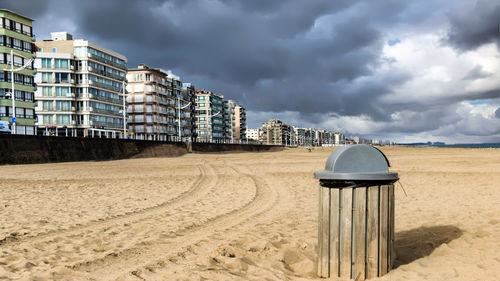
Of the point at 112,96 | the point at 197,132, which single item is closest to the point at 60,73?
the point at 112,96

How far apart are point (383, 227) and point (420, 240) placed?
A: 2.70 meters

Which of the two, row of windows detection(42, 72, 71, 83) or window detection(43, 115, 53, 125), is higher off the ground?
row of windows detection(42, 72, 71, 83)

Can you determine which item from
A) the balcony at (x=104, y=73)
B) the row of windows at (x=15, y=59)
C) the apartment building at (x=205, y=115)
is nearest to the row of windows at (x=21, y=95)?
the row of windows at (x=15, y=59)

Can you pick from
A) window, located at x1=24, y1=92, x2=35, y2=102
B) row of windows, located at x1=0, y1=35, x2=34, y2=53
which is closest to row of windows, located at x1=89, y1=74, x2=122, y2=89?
row of windows, located at x1=0, y1=35, x2=34, y2=53

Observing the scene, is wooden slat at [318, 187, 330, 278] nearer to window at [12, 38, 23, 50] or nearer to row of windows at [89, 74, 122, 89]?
window at [12, 38, 23, 50]

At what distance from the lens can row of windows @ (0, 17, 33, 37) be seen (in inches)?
2130

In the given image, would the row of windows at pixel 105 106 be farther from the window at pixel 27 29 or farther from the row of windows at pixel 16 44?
the window at pixel 27 29

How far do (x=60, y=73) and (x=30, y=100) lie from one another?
1323 centimetres

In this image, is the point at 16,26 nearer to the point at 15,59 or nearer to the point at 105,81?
the point at 15,59

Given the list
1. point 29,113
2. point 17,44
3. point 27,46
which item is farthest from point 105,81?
point 17,44

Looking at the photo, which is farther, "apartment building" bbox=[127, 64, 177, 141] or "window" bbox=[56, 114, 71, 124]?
"apartment building" bbox=[127, 64, 177, 141]

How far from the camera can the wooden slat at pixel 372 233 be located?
4.47 metres

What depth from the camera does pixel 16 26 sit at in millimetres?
56281

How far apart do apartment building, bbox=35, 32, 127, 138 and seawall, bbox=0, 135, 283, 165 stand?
23562 mm
